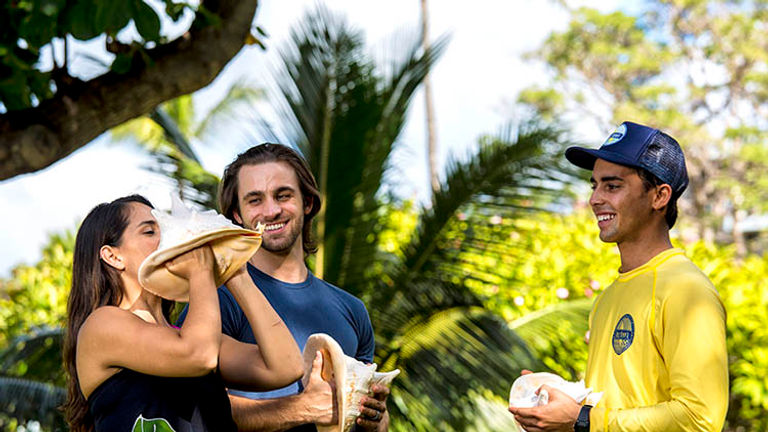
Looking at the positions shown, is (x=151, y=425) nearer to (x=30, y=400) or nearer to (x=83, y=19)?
(x=83, y=19)

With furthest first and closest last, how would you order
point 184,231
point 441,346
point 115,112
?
1. point 441,346
2. point 115,112
3. point 184,231

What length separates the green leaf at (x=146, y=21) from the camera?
4305 mm

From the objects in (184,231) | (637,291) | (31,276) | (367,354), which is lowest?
(31,276)

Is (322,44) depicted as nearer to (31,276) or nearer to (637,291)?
(637,291)

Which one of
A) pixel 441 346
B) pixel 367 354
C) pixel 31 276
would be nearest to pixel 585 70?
pixel 31 276

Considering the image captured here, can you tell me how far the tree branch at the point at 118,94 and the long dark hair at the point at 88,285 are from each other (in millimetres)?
2413

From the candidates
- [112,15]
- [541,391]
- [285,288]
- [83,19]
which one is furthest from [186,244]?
[83,19]

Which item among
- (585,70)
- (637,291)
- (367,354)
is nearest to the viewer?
(637,291)

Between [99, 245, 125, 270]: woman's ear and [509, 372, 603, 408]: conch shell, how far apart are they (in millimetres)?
1173

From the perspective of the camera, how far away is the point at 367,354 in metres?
3.05

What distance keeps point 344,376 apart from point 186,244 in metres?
0.63

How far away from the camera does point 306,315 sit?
9.45 feet

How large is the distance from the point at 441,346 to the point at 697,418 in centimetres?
332

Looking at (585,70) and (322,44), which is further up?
(322,44)
